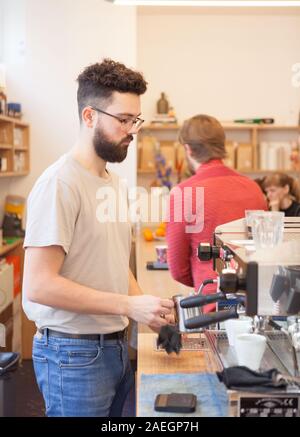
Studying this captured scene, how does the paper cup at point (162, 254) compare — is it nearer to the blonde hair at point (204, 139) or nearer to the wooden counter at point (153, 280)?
the wooden counter at point (153, 280)

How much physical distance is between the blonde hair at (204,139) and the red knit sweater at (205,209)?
0.17ft

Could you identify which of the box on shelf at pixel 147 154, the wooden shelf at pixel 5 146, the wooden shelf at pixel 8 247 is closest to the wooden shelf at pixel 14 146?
the wooden shelf at pixel 5 146

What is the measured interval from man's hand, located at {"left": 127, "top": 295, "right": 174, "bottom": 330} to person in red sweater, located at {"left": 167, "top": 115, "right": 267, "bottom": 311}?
734 mm

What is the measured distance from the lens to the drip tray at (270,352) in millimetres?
1635

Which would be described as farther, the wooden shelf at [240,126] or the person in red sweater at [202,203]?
the wooden shelf at [240,126]

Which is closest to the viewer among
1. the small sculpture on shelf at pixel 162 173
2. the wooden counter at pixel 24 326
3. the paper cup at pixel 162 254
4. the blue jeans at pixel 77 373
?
the blue jeans at pixel 77 373

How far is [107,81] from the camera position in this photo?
1.88m

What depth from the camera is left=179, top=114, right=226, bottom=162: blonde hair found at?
2715 mm

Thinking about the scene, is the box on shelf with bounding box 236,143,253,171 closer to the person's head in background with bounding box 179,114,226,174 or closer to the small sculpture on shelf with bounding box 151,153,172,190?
the small sculpture on shelf with bounding box 151,153,172,190

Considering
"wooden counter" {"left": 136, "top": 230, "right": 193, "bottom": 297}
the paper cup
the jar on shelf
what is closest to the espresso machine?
"wooden counter" {"left": 136, "top": 230, "right": 193, "bottom": 297}

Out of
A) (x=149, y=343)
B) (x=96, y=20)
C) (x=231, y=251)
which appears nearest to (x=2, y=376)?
(x=149, y=343)

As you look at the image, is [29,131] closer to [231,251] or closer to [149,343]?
[149,343]

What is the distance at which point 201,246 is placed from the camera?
6.13 ft

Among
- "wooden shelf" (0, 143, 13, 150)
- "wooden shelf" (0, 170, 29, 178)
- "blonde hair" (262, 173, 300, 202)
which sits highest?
"wooden shelf" (0, 143, 13, 150)
